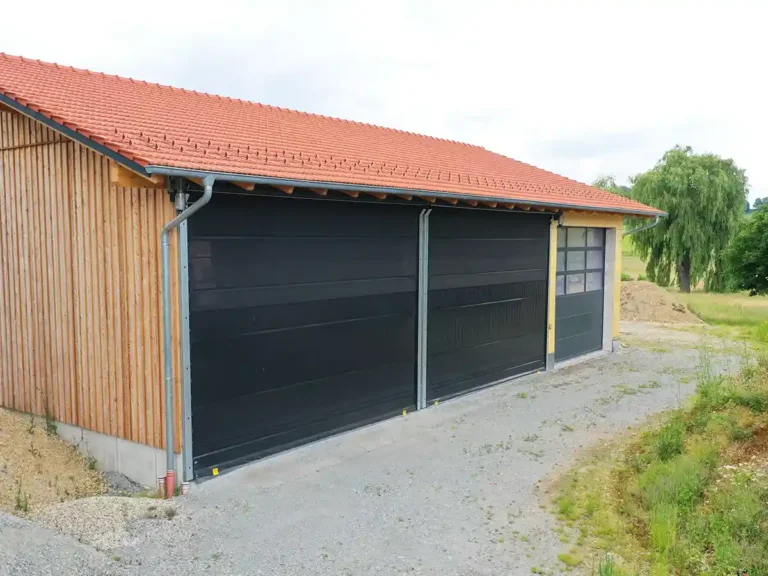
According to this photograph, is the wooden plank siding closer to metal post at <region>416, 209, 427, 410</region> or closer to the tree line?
metal post at <region>416, 209, 427, 410</region>

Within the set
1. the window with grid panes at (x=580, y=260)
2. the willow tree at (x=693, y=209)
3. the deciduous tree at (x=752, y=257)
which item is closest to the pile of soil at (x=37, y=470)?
the window with grid panes at (x=580, y=260)

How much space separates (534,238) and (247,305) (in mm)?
5726

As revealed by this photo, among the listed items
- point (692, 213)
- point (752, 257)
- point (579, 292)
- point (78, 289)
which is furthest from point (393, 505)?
point (692, 213)

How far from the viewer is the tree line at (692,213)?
24078mm

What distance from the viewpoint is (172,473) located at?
5.75 metres

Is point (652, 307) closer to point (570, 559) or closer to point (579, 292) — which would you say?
point (579, 292)

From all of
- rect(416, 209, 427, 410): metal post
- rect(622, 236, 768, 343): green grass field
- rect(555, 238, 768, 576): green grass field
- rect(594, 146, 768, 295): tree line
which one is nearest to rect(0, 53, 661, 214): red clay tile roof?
rect(416, 209, 427, 410): metal post

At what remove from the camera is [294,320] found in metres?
6.87

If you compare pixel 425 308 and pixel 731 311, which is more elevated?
pixel 425 308

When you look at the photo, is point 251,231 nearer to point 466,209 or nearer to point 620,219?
point 466,209

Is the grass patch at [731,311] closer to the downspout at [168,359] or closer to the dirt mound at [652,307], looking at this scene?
the dirt mound at [652,307]

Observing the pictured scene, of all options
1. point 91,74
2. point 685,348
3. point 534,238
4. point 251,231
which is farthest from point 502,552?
point 685,348

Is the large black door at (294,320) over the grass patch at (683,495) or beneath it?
over

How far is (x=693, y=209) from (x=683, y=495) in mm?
21499
